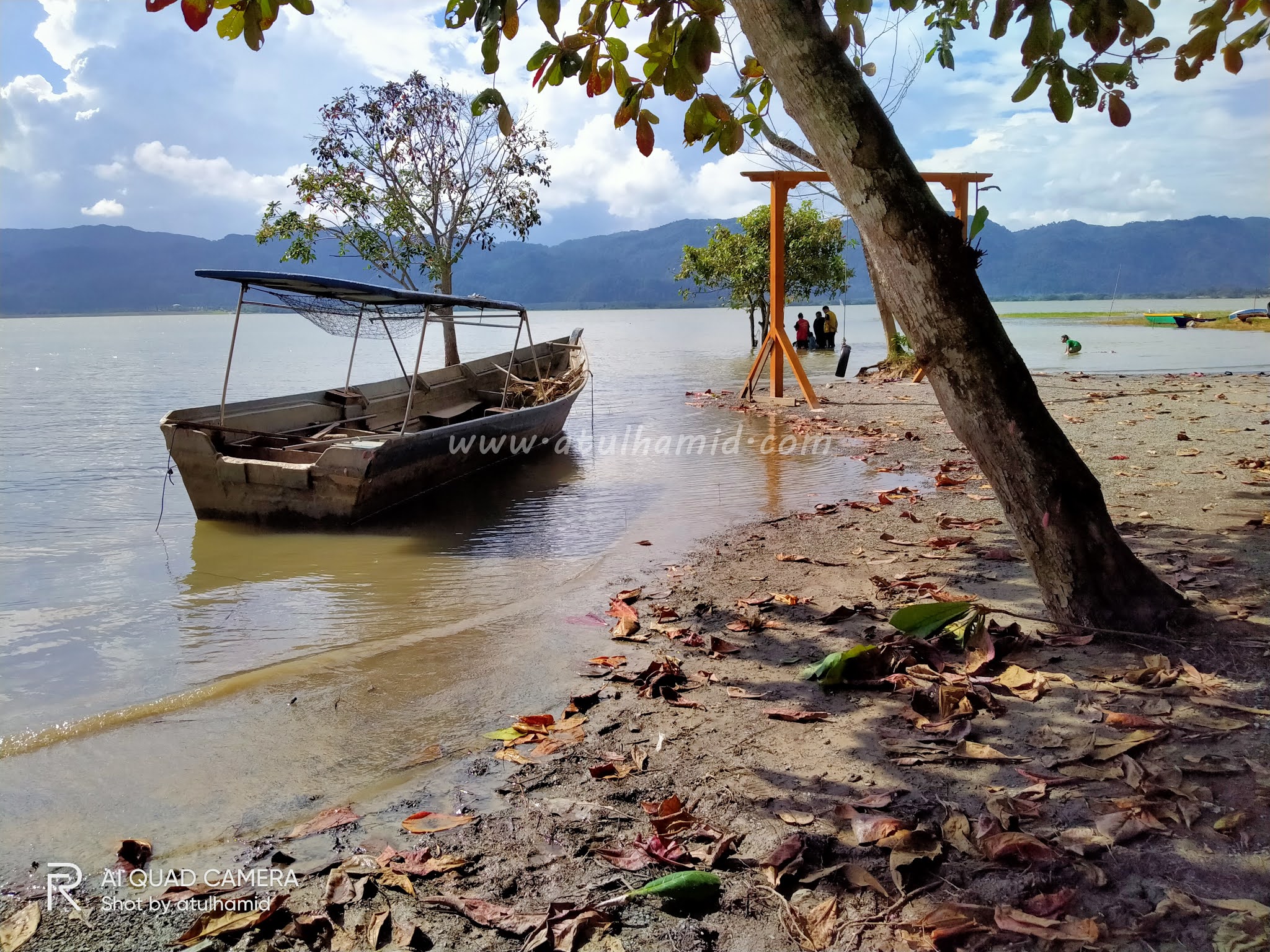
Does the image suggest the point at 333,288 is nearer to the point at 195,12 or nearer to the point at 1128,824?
the point at 195,12

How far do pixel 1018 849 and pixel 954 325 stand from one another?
2.02m

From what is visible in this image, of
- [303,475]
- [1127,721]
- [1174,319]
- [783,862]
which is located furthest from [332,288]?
[1174,319]

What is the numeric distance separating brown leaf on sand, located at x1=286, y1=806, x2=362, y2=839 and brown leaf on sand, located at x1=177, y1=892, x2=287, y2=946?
0.48 meters

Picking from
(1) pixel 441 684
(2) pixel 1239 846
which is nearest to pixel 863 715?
(2) pixel 1239 846

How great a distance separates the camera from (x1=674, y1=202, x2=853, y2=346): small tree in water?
27906 mm

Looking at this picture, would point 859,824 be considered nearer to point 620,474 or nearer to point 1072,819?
point 1072,819

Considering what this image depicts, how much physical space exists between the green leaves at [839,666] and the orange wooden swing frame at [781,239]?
9896 millimetres

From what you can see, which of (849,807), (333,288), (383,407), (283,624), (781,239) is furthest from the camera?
(781,239)

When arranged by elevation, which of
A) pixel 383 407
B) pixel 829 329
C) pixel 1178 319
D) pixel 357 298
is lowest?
pixel 383 407

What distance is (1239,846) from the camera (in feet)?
6.97

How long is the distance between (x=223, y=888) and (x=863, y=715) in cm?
221

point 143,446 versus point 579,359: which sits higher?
point 579,359

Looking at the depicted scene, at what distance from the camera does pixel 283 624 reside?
5551 mm

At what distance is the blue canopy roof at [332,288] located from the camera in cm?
789
